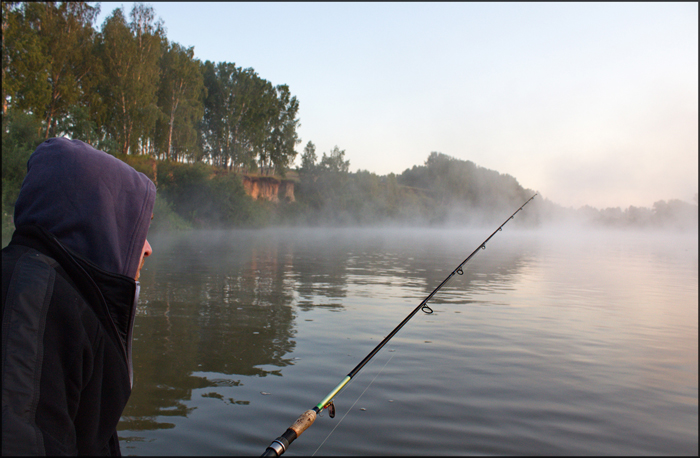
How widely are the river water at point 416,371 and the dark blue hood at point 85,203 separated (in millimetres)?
2855

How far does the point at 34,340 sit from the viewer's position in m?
1.24

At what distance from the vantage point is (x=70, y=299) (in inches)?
51.4

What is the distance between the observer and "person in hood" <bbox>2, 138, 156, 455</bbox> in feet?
3.98

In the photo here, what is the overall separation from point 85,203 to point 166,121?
37519 mm

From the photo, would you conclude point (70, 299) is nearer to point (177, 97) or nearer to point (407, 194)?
point (177, 97)

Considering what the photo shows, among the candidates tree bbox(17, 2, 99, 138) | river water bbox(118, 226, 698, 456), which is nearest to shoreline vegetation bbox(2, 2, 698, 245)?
tree bbox(17, 2, 99, 138)

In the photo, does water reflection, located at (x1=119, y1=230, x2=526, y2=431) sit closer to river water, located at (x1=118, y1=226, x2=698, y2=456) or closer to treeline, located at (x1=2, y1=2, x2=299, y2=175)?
river water, located at (x1=118, y1=226, x2=698, y2=456)

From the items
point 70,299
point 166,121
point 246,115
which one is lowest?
point 70,299

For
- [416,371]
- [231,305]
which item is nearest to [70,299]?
[416,371]

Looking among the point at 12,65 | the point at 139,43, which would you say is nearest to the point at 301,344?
the point at 12,65

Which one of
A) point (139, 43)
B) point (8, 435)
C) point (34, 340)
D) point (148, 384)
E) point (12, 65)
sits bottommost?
point (148, 384)

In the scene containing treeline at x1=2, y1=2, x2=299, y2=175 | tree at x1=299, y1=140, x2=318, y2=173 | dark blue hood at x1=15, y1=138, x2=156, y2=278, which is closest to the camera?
dark blue hood at x1=15, y1=138, x2=156, y2=278

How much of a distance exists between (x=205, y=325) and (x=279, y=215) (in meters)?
51.6

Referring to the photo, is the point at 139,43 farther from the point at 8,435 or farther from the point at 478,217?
the point at 478,217
